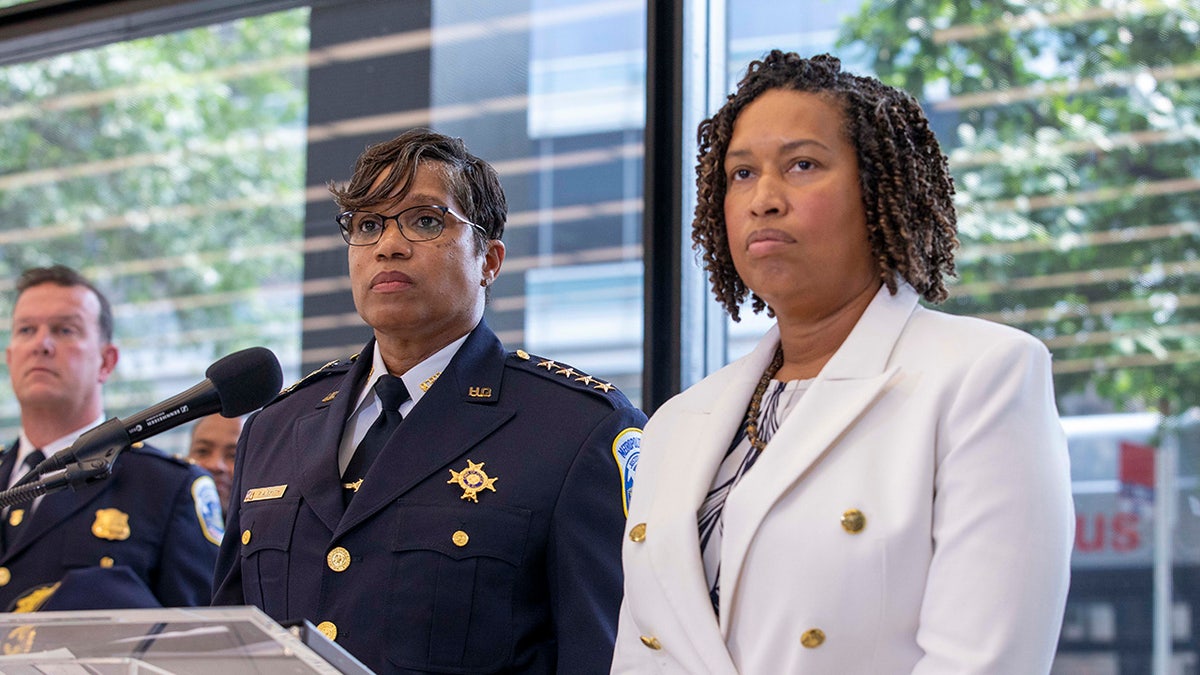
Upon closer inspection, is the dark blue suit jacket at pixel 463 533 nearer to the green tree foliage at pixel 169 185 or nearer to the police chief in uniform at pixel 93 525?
the police chief in uniform at pixel 93 525

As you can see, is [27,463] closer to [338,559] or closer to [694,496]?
[338,559]

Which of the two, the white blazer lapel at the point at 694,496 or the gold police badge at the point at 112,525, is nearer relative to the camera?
the white blazer lapel at the point at 694,496

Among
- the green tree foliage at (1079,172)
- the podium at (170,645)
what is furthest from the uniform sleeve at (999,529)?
the green tree foliage at (1079,172)

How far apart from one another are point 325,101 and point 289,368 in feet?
2.25

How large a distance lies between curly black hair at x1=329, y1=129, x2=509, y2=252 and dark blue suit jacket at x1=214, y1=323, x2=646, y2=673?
235mm

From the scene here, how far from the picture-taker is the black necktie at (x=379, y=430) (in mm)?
2350

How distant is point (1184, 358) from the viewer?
8.78ft

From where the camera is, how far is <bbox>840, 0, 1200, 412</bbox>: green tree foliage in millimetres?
2711

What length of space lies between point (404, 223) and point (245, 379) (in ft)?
1.56

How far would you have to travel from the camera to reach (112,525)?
3215 millimetres

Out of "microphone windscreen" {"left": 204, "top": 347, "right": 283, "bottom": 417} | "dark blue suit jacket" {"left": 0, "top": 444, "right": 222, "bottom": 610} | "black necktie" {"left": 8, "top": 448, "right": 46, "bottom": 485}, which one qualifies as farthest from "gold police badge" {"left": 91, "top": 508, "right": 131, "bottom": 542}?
"microphone windscreen" {"left": 204, "top": 347, "right": 283, "bottom": 417}

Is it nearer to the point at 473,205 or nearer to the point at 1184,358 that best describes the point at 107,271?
the point at 473,205

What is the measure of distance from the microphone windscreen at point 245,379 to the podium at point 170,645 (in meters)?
0.59

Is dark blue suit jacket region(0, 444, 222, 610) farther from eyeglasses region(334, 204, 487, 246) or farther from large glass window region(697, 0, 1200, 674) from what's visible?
large glass window region(697, 0, 1200, 674)
